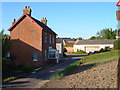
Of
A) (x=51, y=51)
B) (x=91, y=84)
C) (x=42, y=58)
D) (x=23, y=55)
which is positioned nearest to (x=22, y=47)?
(x=23, y=55)

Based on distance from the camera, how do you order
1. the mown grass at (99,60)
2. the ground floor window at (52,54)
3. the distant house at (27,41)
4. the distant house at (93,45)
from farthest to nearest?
the distant house at (93,45) → the ground floor window at (52,54) → the distant house at (27,41) → the mown grass at (99,60)

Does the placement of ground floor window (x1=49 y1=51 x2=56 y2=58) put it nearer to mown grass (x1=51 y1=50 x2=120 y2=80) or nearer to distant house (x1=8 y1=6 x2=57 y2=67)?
distant house (x1=8 y1=6 x2=57 y2=67)

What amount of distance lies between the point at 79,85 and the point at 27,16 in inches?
700

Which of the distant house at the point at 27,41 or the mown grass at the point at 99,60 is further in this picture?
the distant house at the point at 27,41

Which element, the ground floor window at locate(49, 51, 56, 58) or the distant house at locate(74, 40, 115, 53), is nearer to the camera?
the ground floor window at locate(49, 51, 56, 58)

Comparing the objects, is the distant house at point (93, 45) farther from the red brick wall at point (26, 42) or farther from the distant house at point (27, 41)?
the red brick wall at point (26, 42)

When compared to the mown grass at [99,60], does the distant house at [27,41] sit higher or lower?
higher

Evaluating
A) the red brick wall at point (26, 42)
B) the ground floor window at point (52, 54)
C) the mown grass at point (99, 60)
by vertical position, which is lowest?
the mown grass at point (99, 60)

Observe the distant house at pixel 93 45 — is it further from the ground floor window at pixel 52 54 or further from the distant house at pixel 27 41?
the distant house at pixel 27 41

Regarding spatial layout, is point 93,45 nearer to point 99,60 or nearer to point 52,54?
point 52,54

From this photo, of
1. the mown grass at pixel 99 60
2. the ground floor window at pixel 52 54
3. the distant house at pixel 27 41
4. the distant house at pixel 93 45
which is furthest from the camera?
the distant house at pixel 93 45

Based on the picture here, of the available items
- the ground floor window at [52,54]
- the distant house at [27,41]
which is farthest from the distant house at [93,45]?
the distant house at [27,41]

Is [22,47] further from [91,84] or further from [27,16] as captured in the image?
[91,84]

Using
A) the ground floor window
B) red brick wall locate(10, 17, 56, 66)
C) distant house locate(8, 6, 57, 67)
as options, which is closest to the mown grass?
distant house locate(8, 6, 57, 67)
